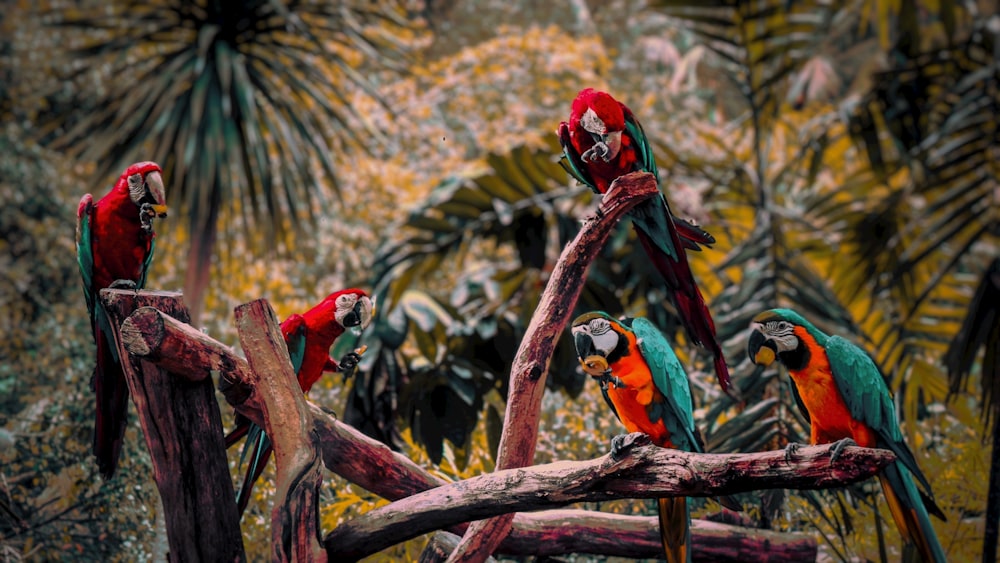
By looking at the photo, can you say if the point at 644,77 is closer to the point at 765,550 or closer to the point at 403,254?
the point at 403,254

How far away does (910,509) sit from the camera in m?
1.08

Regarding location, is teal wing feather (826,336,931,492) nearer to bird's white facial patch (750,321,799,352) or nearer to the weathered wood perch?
bird's white facial patch (750,321,799,352)

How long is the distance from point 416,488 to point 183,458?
38cm

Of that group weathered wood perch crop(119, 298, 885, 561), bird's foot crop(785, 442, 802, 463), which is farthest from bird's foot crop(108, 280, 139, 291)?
bird's foot crop(785, 442, 802, 463)

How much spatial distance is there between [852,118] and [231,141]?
7.61ft

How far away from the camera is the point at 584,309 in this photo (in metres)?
2.26

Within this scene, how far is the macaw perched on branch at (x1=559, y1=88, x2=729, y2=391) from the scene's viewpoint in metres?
1.15

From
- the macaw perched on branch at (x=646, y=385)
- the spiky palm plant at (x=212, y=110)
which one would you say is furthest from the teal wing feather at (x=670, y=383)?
the spiky palm plant at (x=212, y=110)

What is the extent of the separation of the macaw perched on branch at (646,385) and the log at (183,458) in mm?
616

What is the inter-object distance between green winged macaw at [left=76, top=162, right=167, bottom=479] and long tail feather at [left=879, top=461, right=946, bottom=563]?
107 centimetres

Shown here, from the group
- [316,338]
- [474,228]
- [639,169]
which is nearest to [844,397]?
[639,169]

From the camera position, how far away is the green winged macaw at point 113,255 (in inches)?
48.4

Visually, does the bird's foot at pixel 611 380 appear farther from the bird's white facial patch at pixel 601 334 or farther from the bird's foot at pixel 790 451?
the bird's foot at pixel 790 451

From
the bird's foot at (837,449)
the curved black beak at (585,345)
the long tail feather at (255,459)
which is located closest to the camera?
the bird's foot at (837,449)
